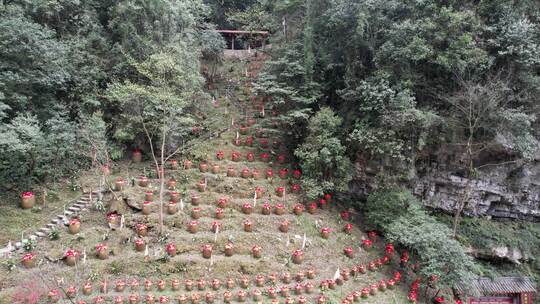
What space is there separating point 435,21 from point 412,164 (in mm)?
5567

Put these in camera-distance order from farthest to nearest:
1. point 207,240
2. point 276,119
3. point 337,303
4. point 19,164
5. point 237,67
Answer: point 237,67 → point 276,119 → point 19,164 → point 207,240 → point 337,303

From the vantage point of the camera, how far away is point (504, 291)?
1415 cm

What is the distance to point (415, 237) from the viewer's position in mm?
13117

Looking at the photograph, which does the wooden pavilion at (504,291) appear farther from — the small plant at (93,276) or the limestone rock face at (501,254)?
the small plant at (93,276)

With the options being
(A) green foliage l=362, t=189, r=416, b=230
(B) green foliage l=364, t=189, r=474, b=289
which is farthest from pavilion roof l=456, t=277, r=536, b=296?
(A) green foliage l=362, t=189, r=416, b=230

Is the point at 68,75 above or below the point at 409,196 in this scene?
above

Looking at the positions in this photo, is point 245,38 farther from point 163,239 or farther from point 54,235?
point 54,235

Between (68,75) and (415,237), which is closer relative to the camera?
(415,237)

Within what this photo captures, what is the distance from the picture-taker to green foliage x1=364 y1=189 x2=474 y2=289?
497 inches

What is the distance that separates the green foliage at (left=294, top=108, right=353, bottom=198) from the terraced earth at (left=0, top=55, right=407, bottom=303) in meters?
0.80

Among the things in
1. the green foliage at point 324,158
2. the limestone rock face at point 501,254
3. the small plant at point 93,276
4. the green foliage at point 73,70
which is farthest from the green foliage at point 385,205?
the small plant at point 93,276

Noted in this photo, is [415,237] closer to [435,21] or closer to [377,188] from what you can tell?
[377,188]

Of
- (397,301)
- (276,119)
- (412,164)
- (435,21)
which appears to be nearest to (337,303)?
(397,301)

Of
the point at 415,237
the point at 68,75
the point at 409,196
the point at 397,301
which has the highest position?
the point at 68,75
